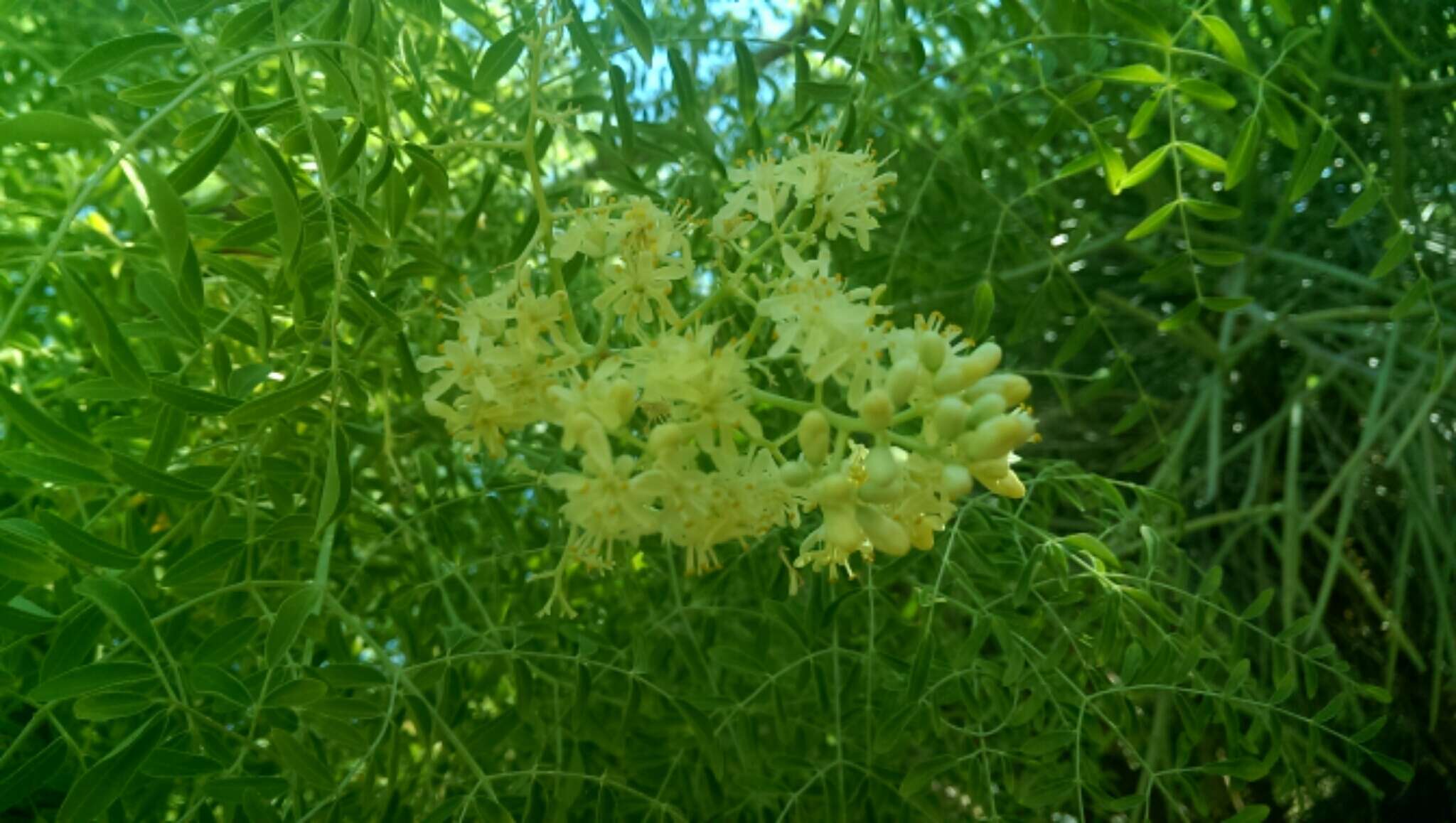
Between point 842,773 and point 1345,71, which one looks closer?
point 842,773

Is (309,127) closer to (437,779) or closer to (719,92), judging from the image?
(437,779)

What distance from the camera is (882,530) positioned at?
1.46 feet

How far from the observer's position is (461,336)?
489 millimetres

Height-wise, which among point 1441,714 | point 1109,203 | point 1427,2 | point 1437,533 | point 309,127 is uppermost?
point 309,127

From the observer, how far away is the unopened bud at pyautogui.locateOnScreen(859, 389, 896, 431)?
44 cm

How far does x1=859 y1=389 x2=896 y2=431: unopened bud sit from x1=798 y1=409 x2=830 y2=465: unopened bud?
15 millimetres

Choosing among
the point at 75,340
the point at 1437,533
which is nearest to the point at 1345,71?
the point at 1437,533

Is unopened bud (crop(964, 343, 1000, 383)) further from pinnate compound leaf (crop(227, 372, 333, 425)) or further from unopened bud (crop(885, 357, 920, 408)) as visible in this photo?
pinnate compound leaf (crop(227, 372, 333, 425))

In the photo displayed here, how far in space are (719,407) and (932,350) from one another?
0.08 m

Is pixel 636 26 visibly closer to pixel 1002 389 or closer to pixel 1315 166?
pixel 1002 389

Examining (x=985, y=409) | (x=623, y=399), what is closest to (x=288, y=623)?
(x=623, y=399)

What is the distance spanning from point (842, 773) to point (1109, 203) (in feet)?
2.41

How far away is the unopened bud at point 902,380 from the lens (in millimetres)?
450

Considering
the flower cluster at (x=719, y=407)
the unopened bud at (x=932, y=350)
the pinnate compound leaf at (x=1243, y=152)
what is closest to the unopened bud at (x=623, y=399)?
the flower cluster at (x=719, y=407)
